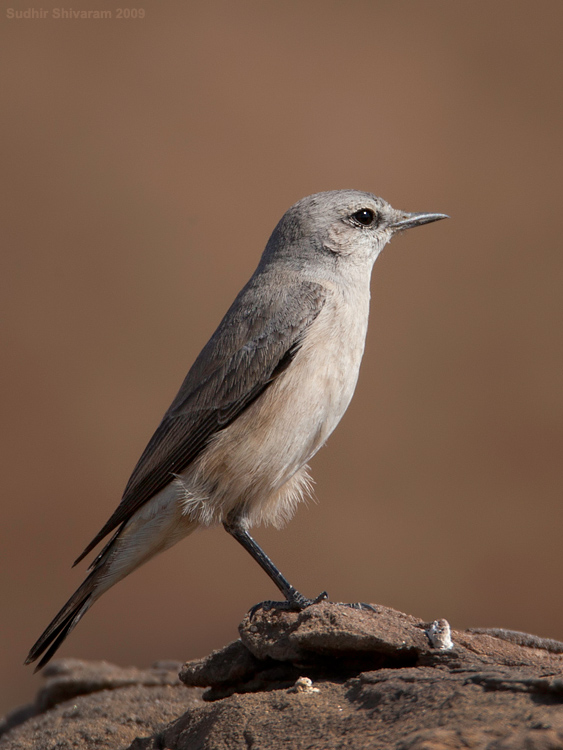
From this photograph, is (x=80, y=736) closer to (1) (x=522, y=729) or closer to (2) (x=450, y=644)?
(2) (x=450, y=644)

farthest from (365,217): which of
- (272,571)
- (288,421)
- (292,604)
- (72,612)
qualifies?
(72,612)

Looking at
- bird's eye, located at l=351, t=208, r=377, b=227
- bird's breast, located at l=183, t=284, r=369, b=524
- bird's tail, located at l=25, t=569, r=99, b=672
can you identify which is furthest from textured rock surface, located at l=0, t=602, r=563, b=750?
bird's eye, located at l=351, t=208, r=377, b=227

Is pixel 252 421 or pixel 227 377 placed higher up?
pixel 227 377

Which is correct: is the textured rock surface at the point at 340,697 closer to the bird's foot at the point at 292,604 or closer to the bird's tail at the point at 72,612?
the bird's foot at the point at 292,604

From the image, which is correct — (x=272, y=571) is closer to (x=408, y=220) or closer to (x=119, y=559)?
(x=119, y=559)

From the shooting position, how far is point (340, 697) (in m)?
2.93

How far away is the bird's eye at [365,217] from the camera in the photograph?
15.8 feet

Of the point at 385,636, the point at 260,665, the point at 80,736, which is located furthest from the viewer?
the point at 80,736

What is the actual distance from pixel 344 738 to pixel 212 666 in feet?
4.61

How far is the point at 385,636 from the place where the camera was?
10.3 feet

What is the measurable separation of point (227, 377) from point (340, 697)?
1904mm

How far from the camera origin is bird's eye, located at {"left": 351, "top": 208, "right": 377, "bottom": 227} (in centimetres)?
482

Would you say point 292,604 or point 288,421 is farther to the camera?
point 288,421

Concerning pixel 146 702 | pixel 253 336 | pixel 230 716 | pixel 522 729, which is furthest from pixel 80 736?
pixel 522 729
